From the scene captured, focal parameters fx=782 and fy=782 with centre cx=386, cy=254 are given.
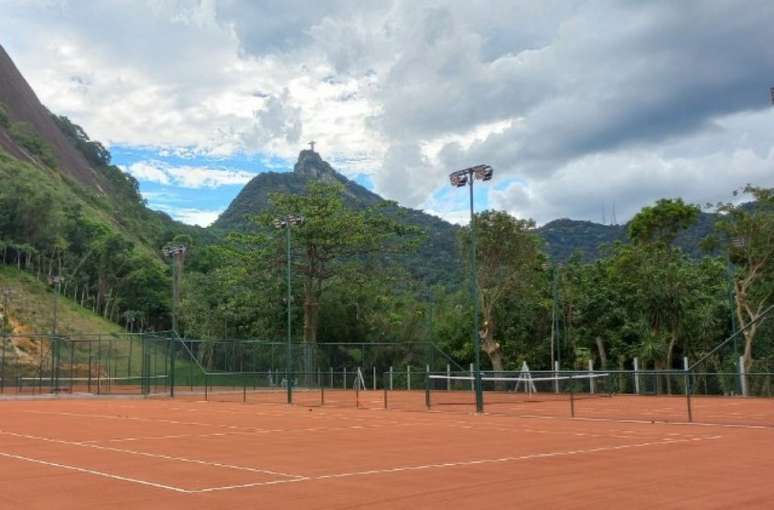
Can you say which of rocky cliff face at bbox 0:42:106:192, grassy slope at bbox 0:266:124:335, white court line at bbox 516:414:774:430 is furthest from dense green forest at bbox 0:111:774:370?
rocky cliff face at bbox 0:42:106:192

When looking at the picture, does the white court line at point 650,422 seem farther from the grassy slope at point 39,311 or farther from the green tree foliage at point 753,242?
the grassy slope at point 39,311

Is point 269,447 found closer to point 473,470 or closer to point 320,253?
point 473,470

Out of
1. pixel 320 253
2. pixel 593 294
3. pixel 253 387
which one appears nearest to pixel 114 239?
pixel 320 253

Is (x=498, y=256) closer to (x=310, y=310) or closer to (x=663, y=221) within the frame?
(x=663, y=221)

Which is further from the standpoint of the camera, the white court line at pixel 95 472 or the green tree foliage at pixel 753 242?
the green tree foliage at pixel 753 242

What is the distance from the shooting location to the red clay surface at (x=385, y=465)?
8625 millimetres

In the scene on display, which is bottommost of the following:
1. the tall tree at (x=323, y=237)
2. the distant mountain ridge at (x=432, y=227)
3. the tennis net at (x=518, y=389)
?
the tennis net at (x=518, y=389)

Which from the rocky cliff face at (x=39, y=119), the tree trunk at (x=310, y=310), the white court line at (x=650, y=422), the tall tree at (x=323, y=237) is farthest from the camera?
the rocky cliff face at (x=39, y=119)

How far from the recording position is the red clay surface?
28.3 ft

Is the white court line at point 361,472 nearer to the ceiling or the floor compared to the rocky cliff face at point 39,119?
nearer to the floor

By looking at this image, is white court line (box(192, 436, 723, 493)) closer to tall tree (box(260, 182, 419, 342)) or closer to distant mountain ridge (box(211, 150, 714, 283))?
distant mountain ridge (box(211, 150, 714, 283))

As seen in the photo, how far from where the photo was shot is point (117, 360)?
46.3 meters

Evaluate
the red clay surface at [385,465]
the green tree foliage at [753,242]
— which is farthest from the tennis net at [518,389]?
the red clay surface at [385,465]

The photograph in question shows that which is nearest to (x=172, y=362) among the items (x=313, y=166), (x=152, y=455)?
(x=152, y=455)
